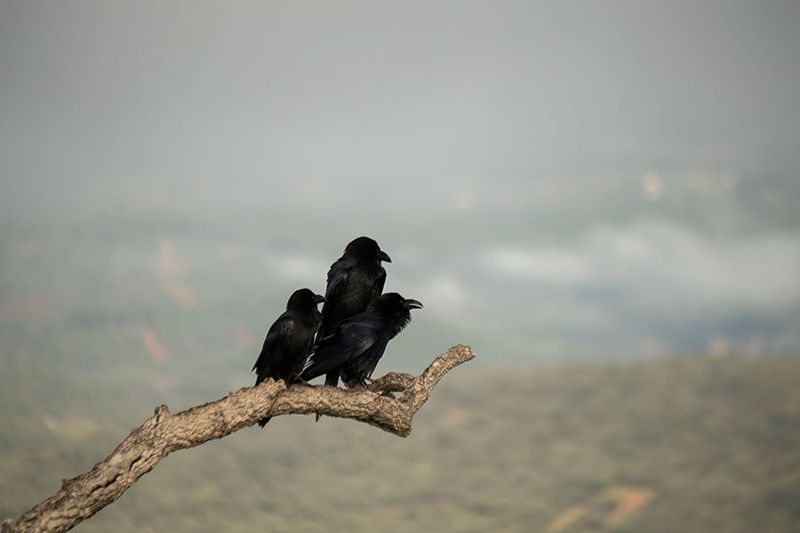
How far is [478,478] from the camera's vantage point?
190 metres

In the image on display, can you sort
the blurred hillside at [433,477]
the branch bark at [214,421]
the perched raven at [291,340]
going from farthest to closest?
the blurred hillside at [433,477] → the perched raven at [291,340] → the branch bark at [214,421]

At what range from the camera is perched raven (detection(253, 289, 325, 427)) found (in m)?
14.8

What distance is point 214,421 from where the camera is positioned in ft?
42.9

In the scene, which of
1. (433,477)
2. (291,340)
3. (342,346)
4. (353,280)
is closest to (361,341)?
(342,346)

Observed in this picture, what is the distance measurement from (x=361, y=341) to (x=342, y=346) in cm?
34

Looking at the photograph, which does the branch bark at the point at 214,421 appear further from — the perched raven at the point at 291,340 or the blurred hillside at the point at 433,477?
the blurred hillside at the point at 433,477

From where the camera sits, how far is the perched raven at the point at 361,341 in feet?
49.2

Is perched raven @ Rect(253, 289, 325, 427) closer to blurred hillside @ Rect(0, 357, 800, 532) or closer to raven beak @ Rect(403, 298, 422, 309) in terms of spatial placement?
raven beak @ Rect(403, 298, 422, 309)

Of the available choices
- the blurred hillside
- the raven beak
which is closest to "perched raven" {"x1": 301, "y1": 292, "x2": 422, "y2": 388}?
the raven beak

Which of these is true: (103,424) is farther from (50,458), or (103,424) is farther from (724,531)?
(724,531)

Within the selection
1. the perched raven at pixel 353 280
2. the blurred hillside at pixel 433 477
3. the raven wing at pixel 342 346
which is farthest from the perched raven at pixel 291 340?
the blurred hillside at pixel 433 477

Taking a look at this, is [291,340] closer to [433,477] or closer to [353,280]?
[353,280]

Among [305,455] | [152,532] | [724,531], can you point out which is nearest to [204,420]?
[152,532]

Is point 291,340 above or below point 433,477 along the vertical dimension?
below
